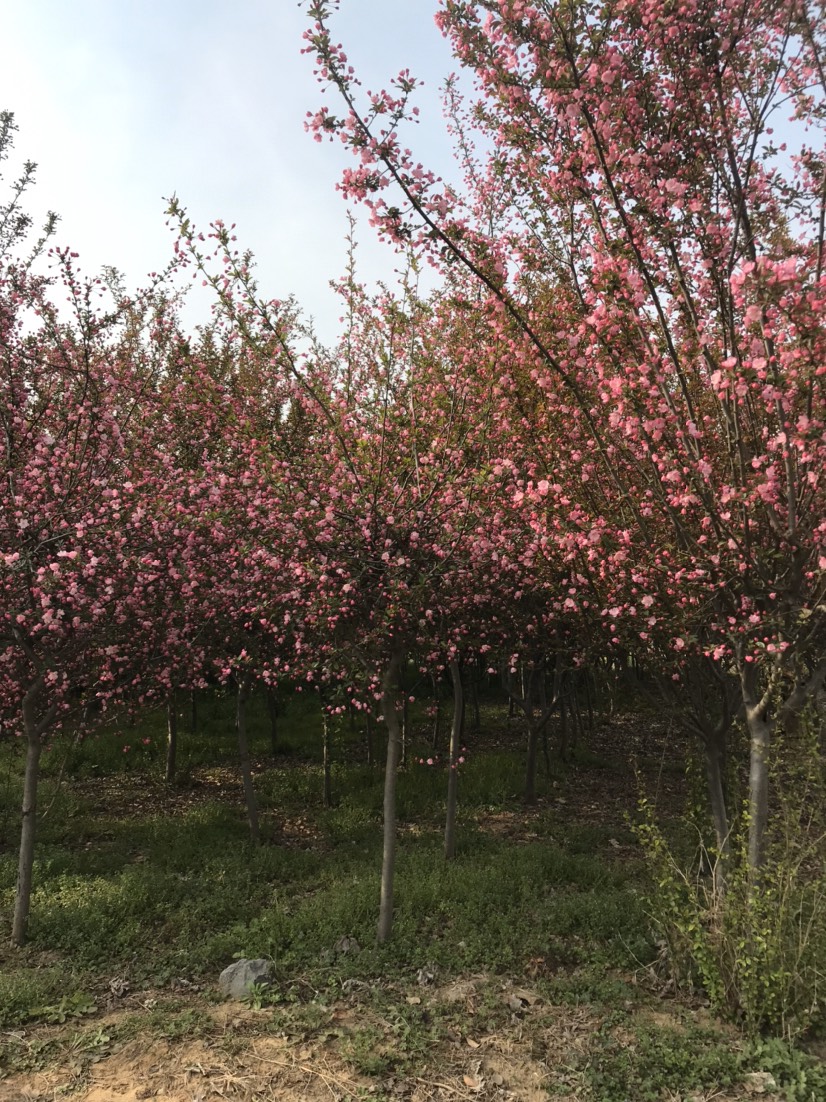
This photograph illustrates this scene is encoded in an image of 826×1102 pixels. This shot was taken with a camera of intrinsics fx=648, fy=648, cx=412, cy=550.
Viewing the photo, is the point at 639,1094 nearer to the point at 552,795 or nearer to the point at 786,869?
the point at 786,869

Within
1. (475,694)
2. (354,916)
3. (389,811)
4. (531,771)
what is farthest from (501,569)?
(475,694)

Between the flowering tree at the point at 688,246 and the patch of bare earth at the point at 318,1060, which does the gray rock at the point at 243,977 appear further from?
the flowering tree at the point at 688,246

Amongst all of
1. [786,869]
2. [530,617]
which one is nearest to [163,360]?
[530,617]

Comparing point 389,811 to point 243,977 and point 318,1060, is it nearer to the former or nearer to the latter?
point 243,977

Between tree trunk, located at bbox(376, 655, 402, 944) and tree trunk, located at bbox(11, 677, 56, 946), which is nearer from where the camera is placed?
tree trunk, located at bbox(376, 655, 402, 944)

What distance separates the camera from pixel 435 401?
21.1 ft

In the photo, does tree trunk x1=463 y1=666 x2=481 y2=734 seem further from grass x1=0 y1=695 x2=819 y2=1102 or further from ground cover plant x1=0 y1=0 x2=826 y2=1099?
ground cover plant x1=0 y1=0 x2=826 y2=1099

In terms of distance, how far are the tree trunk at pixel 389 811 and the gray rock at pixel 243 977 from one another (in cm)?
108

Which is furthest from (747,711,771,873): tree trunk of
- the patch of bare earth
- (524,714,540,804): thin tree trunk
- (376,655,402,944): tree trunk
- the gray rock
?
(524,714,540,804): thin tree trunk

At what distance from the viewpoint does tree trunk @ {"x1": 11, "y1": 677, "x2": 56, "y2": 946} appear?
20.3ft

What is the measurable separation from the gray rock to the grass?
16 centimetres

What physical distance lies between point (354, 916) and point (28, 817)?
3433mm

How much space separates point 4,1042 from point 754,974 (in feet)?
16.5

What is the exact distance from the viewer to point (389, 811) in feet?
20.2
